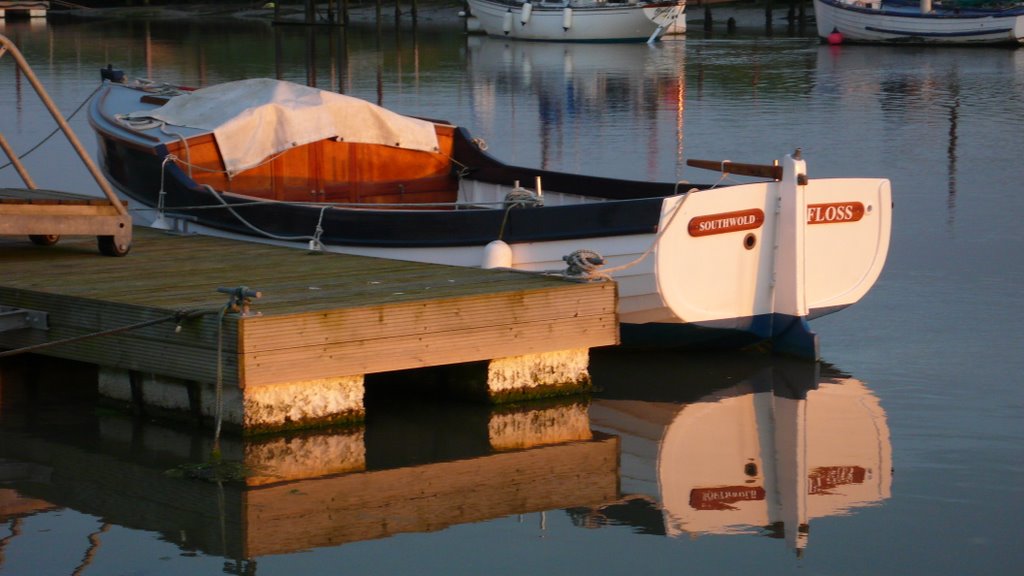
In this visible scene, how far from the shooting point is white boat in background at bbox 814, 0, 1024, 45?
152ft

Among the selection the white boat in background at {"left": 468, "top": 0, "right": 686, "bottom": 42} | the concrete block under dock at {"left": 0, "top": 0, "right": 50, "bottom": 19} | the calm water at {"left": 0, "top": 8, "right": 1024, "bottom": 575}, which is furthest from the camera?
the concrete block under dock at {"left": 0, "top": 0, "right": 50, "bottom": 19}

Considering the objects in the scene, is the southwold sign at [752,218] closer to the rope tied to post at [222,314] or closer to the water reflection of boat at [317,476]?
the water reflection of boat at [317,476]

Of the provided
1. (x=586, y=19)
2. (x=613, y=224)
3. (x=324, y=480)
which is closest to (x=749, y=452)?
(x=613, y=224)

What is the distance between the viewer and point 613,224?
10.7 m

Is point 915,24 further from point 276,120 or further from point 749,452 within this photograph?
point 749,452

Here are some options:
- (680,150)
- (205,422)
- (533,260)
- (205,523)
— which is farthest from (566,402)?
(680,150)

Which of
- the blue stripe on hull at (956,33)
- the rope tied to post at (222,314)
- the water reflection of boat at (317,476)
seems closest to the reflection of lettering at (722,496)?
the water reflection of boat at (317,476)

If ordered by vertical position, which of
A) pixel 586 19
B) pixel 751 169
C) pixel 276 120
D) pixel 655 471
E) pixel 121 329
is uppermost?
pixel 276 120

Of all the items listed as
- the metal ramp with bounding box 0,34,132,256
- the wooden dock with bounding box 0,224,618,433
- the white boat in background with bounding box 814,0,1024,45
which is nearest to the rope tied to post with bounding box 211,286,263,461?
the wooden dock with bounding box 0,224,618,433

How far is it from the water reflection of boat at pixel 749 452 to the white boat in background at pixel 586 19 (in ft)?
145

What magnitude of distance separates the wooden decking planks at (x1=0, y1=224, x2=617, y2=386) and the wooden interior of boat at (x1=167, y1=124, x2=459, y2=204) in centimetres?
287

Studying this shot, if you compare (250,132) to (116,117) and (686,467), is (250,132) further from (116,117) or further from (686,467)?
(686,467)

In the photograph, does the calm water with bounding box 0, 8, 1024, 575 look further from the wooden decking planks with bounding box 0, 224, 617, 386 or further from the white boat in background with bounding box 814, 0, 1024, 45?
the white boat in background with bounding box 814, 0, 1024, 45

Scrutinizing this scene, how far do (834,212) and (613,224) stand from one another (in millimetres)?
1679
